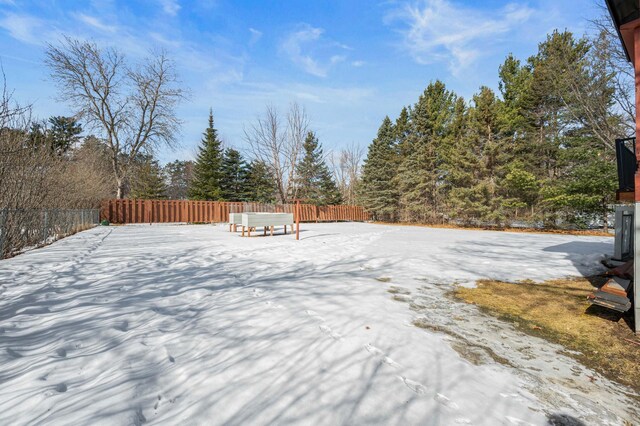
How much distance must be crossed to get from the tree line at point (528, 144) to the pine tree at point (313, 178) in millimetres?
7426

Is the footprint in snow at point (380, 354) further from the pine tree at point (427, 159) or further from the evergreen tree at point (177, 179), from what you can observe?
the evergreen tree at point (177, 179)

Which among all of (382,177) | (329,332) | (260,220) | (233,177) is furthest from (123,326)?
(233,177)

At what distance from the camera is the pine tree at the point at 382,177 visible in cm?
2833

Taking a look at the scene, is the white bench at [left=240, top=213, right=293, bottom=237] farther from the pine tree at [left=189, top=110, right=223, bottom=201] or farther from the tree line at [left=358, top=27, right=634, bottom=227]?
the pine tree at [left=189, top=110, right=223, bottom=201]

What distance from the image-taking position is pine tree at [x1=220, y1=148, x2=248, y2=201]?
29.9 m

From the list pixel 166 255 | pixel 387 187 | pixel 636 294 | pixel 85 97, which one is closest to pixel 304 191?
pixel 387 187

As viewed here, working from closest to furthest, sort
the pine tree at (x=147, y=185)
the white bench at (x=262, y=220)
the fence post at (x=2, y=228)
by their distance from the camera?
the fence post at (x=2, y=228) → the white bench at (x=262, y=220) → the pine tree at (x=147, y=185)

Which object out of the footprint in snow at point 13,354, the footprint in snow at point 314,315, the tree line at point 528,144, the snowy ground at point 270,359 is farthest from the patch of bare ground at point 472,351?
the tree line at point 528,144

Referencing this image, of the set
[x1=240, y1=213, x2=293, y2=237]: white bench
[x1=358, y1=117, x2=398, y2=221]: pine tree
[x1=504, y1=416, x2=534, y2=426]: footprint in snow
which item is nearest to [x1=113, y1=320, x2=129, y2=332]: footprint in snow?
[x1=504, y1=416, x2=534, y2=426]: footprint in snow

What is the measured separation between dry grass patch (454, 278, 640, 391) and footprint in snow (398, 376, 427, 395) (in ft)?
4.64

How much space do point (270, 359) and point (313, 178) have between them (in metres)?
28.7

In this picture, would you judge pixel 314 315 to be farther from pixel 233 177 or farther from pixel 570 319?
Result: pixel 233 177

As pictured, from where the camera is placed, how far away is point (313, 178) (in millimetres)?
30188

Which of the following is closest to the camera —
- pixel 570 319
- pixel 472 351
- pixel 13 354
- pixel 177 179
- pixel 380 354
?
pixel 13 354
